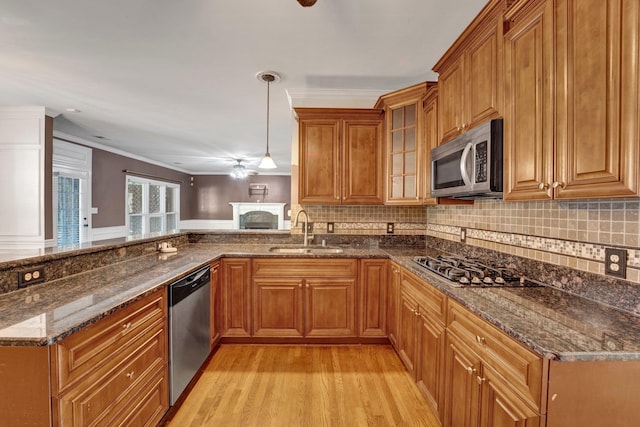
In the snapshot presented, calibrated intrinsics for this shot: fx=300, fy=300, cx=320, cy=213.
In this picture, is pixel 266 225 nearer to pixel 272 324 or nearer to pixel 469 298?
pixel 272 324

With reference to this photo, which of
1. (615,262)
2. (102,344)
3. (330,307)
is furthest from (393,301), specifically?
(102,344)

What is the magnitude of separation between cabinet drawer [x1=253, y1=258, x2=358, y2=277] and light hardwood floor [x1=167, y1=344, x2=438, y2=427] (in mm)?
682

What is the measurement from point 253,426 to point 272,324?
101 centimetres

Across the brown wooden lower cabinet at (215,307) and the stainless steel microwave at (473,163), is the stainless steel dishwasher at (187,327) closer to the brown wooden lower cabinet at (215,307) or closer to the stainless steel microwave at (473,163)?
the brown wooden lower cabinet at (215,307)

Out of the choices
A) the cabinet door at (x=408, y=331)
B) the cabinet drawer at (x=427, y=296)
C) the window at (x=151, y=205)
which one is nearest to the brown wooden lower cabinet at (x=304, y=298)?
the cabinet door at (x=408, y=331)

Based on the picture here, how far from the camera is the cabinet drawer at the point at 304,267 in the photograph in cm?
Answer: 275

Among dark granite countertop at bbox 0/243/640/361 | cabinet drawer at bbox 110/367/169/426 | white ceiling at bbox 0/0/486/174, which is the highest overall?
white ceiling at bbox 0/0/486/174

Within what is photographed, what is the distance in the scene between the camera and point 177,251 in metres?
2.85

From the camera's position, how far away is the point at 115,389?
4.34 ft

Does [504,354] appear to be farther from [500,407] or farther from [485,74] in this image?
[485,74]

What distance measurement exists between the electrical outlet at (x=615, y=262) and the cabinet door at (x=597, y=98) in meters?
0.40

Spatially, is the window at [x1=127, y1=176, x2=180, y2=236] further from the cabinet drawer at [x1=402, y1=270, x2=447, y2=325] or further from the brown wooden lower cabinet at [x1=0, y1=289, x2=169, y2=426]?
the cabinet drawer at [x1=402, y1=270, x2=447, y2=325]

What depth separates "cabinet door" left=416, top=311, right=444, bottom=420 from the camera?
1710mm

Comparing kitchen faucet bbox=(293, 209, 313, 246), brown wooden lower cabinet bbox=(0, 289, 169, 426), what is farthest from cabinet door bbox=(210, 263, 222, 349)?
kitchen faucet bbox=(293, 209, 313, 246)
